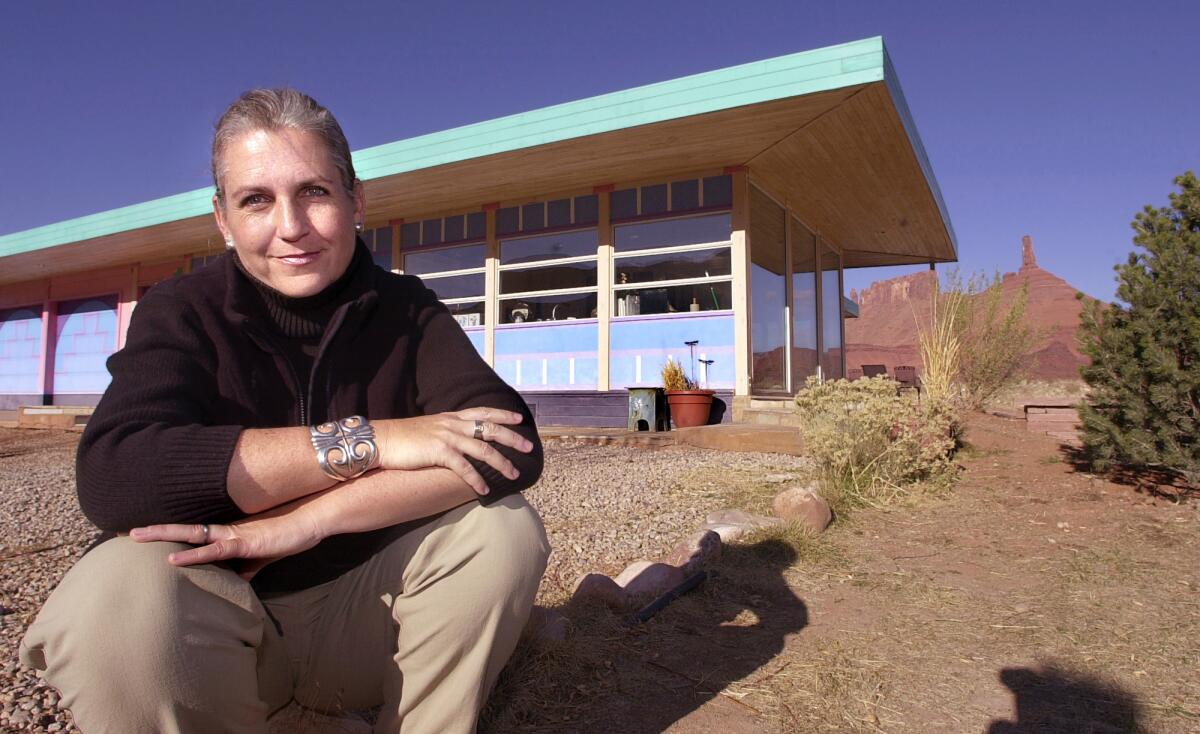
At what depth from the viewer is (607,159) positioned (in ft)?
28.0

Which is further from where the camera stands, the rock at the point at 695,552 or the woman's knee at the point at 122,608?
the rock at the point at 695,552

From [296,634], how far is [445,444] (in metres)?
0.47

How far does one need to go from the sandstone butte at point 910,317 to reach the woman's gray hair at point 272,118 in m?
57.8

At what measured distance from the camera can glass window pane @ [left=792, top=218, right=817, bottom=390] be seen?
10906mm

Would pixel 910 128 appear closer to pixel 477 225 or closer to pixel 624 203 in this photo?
pixel 624 203

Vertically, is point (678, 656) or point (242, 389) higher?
point (242, 389)

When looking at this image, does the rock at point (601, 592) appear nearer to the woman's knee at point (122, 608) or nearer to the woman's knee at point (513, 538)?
the woman's knee at point (513, 538)

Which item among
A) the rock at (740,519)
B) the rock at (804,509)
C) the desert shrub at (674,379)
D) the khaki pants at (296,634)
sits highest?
the desert shrub at (674,379)

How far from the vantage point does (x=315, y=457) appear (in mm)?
1272

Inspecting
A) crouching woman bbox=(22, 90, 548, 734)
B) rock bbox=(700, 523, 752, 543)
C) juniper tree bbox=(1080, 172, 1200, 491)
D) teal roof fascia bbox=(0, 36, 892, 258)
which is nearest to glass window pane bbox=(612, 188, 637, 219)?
teal roof fascia bbox=(0, 36, 892, 258)

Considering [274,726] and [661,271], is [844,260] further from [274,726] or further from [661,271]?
[274,726]

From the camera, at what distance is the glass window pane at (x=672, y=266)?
8.83m

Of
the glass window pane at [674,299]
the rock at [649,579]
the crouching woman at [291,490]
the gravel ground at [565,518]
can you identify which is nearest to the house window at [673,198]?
the glass window pane at [674,299]

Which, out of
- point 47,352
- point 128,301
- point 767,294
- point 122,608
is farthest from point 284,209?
point 47,352
